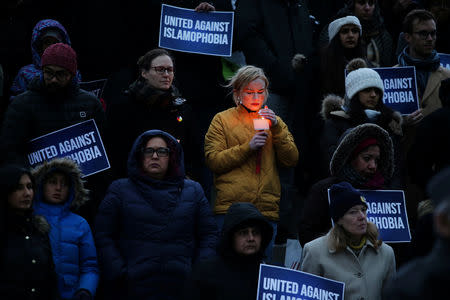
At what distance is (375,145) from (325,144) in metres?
0.88

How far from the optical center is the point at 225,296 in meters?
6.20

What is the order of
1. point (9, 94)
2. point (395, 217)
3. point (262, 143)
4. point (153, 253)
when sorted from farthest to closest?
point (9, 94)
point (262, 143)
point (395, 217)
point (153, 253)

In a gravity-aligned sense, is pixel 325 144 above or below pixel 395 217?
above

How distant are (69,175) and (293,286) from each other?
198 cm

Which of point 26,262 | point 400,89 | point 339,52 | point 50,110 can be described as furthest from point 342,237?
point 339,52

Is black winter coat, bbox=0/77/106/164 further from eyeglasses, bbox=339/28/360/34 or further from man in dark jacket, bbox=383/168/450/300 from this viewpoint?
man in dark jacket, bbox=383/168/450/300

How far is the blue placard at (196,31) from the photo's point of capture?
967cm

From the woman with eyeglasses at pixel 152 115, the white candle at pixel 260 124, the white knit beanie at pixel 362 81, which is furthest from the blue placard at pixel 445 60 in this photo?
the woman with eyeglasses at pixel 152 115

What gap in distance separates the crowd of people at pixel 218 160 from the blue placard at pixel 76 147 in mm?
142

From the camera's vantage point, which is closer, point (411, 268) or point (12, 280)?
point (411, 268)

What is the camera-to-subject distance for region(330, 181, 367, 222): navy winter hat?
6.65 meters

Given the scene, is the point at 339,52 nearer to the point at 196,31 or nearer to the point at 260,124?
the point at 196,31

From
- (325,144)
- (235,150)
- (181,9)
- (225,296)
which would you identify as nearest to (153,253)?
(225,296)

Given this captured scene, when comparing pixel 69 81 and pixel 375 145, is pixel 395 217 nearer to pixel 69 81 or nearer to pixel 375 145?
pixel 375 145
